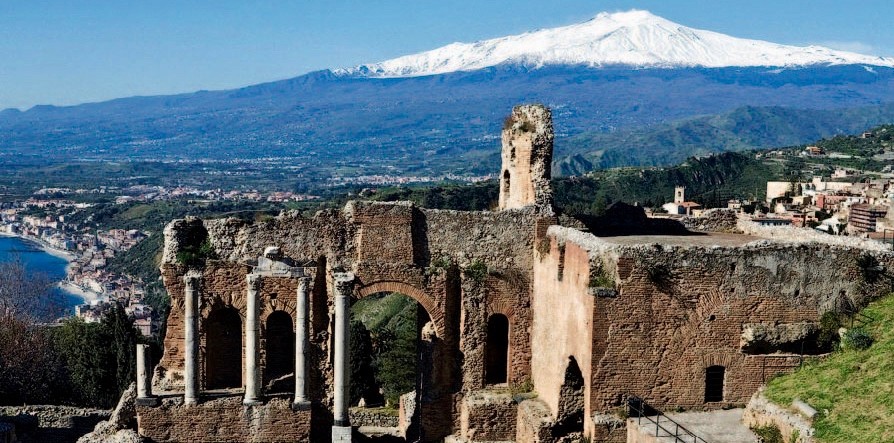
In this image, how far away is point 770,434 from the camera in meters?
18.4

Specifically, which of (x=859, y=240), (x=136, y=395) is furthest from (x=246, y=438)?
(x=859, y=240)

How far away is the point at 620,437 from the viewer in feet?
67.1

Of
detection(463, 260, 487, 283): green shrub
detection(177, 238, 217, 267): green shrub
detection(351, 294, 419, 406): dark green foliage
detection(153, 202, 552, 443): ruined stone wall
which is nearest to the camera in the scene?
detection(177, 238, 217, 267): green shrub

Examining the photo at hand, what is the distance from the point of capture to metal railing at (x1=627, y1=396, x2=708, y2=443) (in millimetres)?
18766

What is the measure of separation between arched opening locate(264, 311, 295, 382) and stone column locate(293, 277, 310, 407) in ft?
8.64

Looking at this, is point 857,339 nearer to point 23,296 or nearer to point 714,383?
point 714,383

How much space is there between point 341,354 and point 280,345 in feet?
11.6

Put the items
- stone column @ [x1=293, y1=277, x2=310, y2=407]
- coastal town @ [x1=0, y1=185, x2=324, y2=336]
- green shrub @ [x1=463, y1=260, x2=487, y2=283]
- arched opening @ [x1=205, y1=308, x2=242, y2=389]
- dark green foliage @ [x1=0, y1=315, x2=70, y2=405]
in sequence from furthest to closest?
coastal town @ [x1=0, y1=185, x2=324, y2=336], dark green foliage @ [x1=0, y1=315, x2=70, y2=405], arched opening @ [x1=205, y1=308, x2=242, y2=389], green shrub @ [x1=463, y1=260, x2=487, y2=283], stone column @ [x1=293, y1=277, x2=310, y2=407]

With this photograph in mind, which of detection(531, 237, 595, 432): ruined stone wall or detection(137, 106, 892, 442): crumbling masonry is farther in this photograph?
detection(137, 106, 892, 442): crumbling masonry

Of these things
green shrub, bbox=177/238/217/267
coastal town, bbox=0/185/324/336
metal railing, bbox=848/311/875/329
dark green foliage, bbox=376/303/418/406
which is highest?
green shrub, bbox=177/238/217/267

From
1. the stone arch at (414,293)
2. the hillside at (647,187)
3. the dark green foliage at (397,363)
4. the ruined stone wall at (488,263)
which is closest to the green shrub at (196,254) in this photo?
the stone arch at (414,293)

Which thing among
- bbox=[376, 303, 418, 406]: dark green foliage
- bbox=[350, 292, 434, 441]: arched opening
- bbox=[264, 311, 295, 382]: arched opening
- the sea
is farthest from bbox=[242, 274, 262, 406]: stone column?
the sea

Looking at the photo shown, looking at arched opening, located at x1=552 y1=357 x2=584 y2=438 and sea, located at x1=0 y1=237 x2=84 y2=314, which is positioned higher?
arched opening, located at x1=552 y1=357 x2=584 y2=438

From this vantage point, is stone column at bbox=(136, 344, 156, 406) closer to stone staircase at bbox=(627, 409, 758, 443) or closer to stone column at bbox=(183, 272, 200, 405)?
stone column at bbox=(183, 272, 200, 405)
